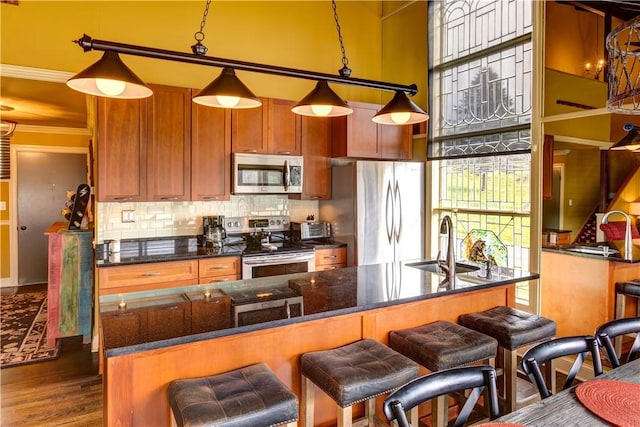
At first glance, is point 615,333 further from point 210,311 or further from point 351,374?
point 210,311

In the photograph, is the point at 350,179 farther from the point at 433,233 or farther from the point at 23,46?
the point at 23,46

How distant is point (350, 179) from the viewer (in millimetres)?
4371

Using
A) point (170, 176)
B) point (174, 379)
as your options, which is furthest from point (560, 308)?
point (170, 176)

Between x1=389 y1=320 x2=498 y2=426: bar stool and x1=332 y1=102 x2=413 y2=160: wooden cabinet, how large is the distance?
103 inches

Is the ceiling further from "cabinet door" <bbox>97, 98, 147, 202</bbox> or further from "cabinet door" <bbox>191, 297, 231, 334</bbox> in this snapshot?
"cabinet door" <bbox>191, 297, 231, 334</bbox>

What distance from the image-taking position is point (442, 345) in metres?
2.08

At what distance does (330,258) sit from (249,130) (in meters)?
1.59

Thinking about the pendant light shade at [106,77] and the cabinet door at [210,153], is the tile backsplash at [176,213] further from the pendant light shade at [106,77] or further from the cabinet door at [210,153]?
the pendant light shade at [106,77]

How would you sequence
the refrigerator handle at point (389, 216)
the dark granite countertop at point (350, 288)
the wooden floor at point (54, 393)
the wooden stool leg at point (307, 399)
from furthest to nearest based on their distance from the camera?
1. the refrigerator handle at point (389, 216)
2. the wooden floor at point (54, 393)
3. the wooden stool leg at point (307, 399)
4. the dark granite countertop at point (350, 288)

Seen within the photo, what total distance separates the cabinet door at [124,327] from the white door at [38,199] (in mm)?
6156

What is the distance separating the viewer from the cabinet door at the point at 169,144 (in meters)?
3.78

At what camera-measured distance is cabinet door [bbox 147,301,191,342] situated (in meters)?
1.68

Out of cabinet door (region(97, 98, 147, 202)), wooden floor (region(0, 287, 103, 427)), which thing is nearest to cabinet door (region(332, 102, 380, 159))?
cabinet door (region(97, 98, 147, 202))

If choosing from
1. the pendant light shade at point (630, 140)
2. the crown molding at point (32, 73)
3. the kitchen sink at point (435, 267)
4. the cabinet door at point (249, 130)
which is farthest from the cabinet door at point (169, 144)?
the pendant light shade at point (630, 140)
